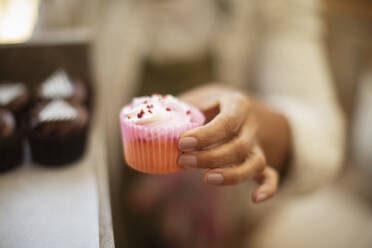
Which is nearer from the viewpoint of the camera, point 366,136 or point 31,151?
point 31,151

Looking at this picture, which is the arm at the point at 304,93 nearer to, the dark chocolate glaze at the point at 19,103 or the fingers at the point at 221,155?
the fingers at the point at 221,155

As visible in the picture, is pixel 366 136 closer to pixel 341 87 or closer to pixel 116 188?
pixel 341 87

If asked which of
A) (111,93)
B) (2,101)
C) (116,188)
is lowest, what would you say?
(116,188)

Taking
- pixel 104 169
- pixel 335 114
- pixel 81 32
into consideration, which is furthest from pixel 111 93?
pixel 335 114

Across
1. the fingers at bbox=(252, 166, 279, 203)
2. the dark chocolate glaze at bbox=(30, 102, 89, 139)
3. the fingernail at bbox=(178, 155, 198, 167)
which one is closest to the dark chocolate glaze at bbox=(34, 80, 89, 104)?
the dark chocolate glaze at bbox=(30, 102, 89, 139)

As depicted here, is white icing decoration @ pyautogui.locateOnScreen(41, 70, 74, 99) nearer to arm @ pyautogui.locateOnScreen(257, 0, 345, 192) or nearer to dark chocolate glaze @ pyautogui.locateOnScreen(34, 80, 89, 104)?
dark chocolate glaze @ pyautogui.locateOnScreen(34, 80, 89, 104)

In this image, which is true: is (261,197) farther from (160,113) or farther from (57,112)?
(57,112)

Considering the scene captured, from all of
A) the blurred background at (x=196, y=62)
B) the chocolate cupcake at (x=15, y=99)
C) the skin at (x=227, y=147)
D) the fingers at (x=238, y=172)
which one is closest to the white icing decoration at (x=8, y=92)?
the chocolate cupcake at (x=15, y=99)
